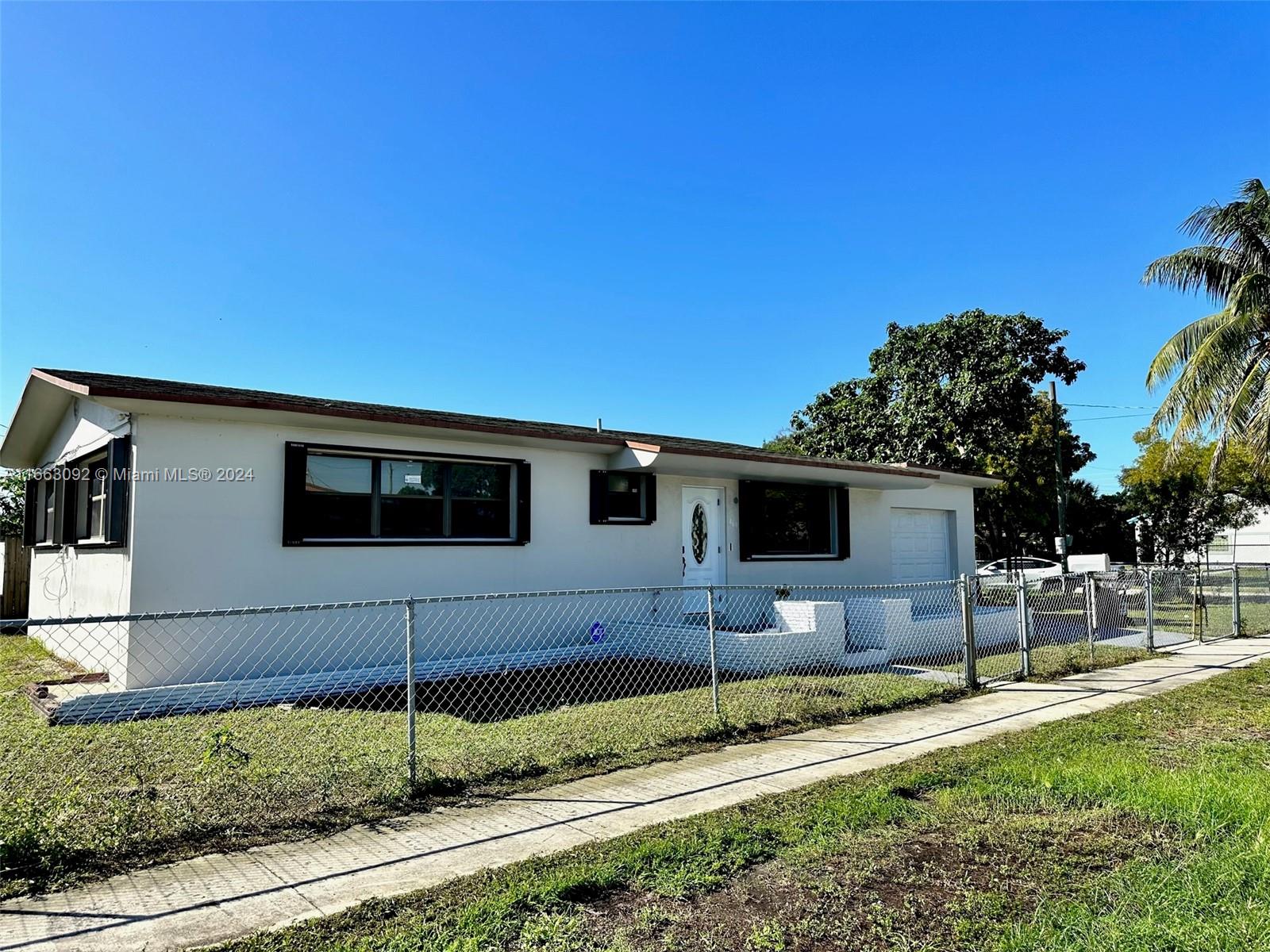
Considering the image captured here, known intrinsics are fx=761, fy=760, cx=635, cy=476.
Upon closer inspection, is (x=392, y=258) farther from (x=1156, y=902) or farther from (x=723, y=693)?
(x=1156, y=902)

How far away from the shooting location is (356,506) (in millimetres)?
9242

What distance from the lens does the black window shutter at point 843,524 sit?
14.3 meters

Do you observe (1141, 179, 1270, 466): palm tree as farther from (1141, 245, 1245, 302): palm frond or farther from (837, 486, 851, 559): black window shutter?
(837, 486, 851, 559): black window shutter

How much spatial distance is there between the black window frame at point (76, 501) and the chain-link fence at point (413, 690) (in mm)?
1137

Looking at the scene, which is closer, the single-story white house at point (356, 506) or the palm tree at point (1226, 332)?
the single-story white house at point (356, 506)

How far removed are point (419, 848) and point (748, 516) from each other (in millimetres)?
9585

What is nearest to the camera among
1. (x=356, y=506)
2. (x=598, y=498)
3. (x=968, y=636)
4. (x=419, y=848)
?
(x=419, y=848)

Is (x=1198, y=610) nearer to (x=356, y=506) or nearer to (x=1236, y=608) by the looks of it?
(x=1236, y=608)

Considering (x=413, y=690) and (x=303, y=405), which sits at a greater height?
(x=303, y=405)

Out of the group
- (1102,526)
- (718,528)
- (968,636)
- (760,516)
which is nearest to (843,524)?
(760,516)

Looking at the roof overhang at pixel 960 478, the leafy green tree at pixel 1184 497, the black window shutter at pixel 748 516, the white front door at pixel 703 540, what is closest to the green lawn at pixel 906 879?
the white front door at pixel 703 540

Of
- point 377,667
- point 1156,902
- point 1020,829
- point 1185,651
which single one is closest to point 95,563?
point 377,667

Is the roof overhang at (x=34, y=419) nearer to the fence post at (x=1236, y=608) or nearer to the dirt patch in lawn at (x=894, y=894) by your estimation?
the dirt patch in lawn at (x=894, y=894)

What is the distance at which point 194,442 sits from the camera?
8094 millimetres
